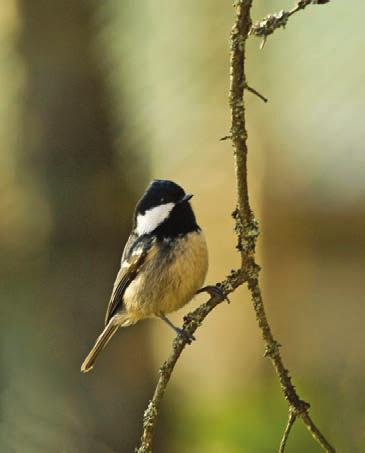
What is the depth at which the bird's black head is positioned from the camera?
2617 mm

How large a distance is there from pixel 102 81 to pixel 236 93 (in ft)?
10.9

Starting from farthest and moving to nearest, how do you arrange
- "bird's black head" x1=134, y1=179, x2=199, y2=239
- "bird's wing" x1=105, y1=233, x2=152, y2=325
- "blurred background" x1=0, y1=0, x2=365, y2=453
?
"blurred background" x1=0, y1=0, x2=365, y2=453 → "bird's wing" x1=105, y1=233, x2=152, y2=325 → "bird's black head" x1=134, y1=179, x2=199, y2=239

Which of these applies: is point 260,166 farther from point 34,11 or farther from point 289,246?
point 34,11

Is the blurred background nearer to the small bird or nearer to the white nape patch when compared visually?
the small bird

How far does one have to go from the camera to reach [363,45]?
4039 mm

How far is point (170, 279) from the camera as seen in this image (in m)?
2.71

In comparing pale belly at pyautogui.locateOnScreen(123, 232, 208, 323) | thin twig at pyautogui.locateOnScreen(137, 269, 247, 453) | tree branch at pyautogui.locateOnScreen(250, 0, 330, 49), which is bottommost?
thin twig at pyautogui.locateOnScreen(137, 269, 247, 453)

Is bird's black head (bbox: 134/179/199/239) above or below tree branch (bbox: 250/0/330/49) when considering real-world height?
below

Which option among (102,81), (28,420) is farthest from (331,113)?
(28,420)

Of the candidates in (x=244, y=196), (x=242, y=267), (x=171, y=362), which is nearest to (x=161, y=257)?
(x=171, y=362)

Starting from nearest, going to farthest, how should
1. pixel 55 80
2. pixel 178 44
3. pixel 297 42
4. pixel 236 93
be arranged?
pixel 236 93 < pixel 297 42 < pixel 55 80 < pixel 178 44

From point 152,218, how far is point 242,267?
1.13 metres

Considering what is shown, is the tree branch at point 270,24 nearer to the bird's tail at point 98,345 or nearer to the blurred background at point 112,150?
the bird's tail at point 98,345

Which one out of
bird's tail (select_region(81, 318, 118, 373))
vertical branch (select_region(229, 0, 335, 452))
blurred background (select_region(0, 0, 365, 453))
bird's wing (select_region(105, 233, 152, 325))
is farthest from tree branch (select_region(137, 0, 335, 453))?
blurred background (select_region(0, 0, 365, 453))
